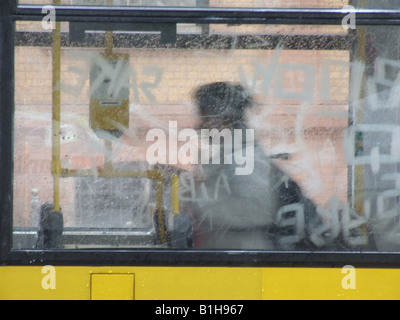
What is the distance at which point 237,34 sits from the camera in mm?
3766

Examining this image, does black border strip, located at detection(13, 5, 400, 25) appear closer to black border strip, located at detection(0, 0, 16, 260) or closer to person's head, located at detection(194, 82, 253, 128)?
black border strip, located at detection(0, 0, 16, 260)

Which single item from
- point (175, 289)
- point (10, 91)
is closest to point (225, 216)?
point (175, 289)

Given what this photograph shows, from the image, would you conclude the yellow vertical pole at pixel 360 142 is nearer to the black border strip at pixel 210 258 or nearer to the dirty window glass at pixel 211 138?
the dirty window glass at pixel 211 138

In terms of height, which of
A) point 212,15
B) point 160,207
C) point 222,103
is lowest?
point 160,207

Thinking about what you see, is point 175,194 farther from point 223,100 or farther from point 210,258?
point 223,100

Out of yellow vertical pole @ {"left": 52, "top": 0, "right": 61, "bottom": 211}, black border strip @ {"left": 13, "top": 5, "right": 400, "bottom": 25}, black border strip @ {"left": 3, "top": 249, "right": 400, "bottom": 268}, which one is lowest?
black border strip @ {"left": 3, "top": 249, "right": 400, "bottom": 268}

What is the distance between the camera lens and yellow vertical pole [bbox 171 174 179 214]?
3.79 m

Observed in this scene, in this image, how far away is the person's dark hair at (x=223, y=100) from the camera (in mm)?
3783

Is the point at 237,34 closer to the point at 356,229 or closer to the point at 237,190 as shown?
the point at 237,190

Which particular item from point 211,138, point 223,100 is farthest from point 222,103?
point 211,138

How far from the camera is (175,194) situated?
3.79m

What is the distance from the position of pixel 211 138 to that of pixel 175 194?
27cm

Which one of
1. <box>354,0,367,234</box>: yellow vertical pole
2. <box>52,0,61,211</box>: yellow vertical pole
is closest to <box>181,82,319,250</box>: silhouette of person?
<box>354,0,367,234</box>: yellow vertical pole
